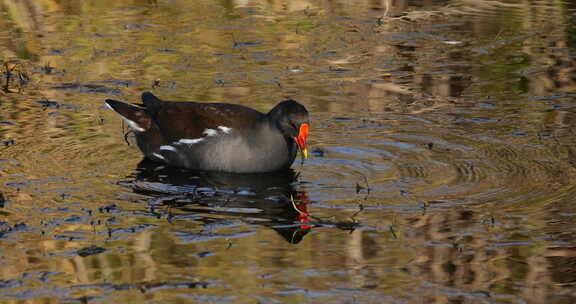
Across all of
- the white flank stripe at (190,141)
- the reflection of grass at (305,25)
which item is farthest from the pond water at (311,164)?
the white flank stripe at (190,141)

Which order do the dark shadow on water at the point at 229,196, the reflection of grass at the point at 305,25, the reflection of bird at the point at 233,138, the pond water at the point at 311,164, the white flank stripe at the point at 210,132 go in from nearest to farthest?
the pond water at the point at 311,164 < the dark shadow on water at the point at 229,196 < the reflection of bird at the point at 233,138 < the white flank stripe at the point at 210,132 < the reflection of grass at the point at 305,25

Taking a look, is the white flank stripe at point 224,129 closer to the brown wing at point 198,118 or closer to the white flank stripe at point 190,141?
the brown wing at point 198,118

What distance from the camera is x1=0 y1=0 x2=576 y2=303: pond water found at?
6887 millimetres

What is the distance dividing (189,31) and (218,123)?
5.85 meters

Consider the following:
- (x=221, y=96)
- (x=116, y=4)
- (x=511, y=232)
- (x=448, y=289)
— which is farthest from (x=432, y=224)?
(x=116, y=4)

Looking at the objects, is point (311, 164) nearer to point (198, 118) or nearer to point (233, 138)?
point (233, 138)

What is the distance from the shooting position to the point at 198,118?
9945 mm

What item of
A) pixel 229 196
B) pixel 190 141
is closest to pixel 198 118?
pixel 190 141

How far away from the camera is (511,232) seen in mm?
7754

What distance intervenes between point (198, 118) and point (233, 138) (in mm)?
458

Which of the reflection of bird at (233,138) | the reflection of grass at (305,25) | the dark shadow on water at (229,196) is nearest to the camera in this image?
the dark shadow on water at (229,196)

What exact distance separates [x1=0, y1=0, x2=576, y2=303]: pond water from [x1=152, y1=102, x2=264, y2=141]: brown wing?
1.28 feet

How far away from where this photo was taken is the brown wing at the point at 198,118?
32.1ft

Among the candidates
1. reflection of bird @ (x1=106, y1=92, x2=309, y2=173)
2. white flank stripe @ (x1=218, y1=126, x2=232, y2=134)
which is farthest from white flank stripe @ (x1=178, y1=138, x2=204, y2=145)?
white flank stripe @ (x1=218, y1=126, x2=232, y2=134)
